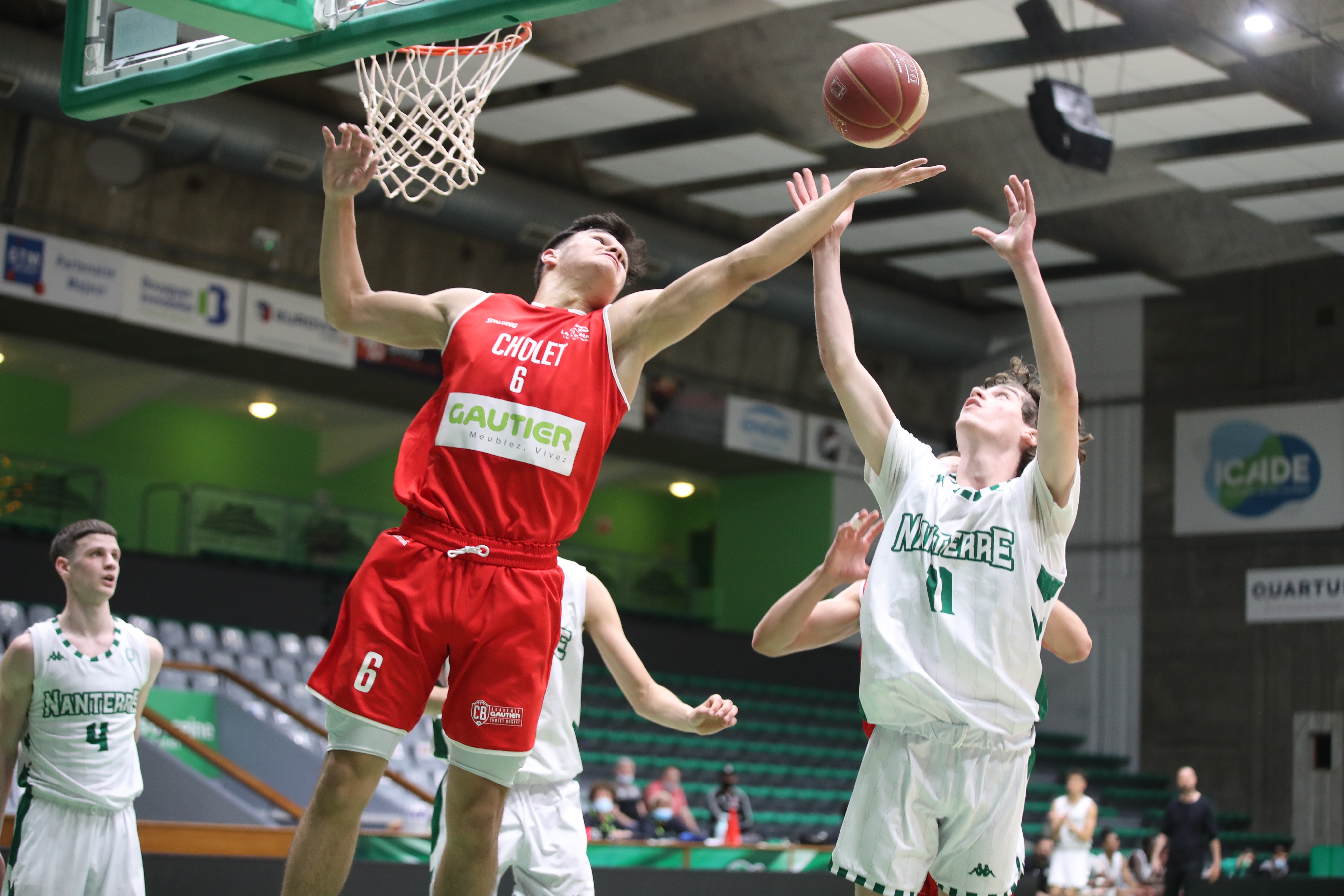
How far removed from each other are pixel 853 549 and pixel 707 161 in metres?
13.1

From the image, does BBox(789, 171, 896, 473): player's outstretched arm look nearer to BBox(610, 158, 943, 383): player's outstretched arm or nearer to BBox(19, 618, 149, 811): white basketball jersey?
BBox(610, 158, 943, 383): player's outstretched arm

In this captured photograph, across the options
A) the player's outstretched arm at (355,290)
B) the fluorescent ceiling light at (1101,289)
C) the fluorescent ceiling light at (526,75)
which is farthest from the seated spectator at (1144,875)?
the player's outstretched arm at (355,290)

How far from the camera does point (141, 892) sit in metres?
5.82

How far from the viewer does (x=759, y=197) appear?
17984mm

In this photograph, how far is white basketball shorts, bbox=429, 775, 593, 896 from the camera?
17.1 ft

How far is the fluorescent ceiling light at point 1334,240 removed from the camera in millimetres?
18344

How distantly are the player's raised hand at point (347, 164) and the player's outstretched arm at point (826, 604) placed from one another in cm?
151

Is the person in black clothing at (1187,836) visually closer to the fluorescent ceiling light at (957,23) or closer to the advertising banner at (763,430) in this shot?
the fluorescent ceiling light at (957,23)

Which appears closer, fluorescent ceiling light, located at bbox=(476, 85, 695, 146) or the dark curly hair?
the dark curly hair

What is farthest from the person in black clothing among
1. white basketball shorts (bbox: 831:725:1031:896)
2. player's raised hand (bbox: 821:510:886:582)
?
white basketball shorts (bbox: 831:725:1031:896)

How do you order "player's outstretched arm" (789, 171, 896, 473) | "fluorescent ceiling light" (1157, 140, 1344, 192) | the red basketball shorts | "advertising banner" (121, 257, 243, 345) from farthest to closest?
"fluorescent ceiling light" (1157, 140, 1344, 192) → "advertising banner" (121, 257, 243, 345) → "player's outstretched arm" (789, 171, 896, 473) → the red basketball shorts

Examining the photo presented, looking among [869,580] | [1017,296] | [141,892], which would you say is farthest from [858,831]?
[1017,296]

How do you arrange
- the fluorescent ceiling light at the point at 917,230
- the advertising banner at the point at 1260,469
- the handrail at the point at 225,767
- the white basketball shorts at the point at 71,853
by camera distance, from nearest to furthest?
the white basketball shorts at the point at 71,853, the handrail at the point at 225,767, the fluorescent ceiling light at the point at 917,230, the advertising banner at the point at 1260,469

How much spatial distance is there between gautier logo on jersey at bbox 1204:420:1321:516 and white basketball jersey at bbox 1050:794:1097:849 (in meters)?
7.64
